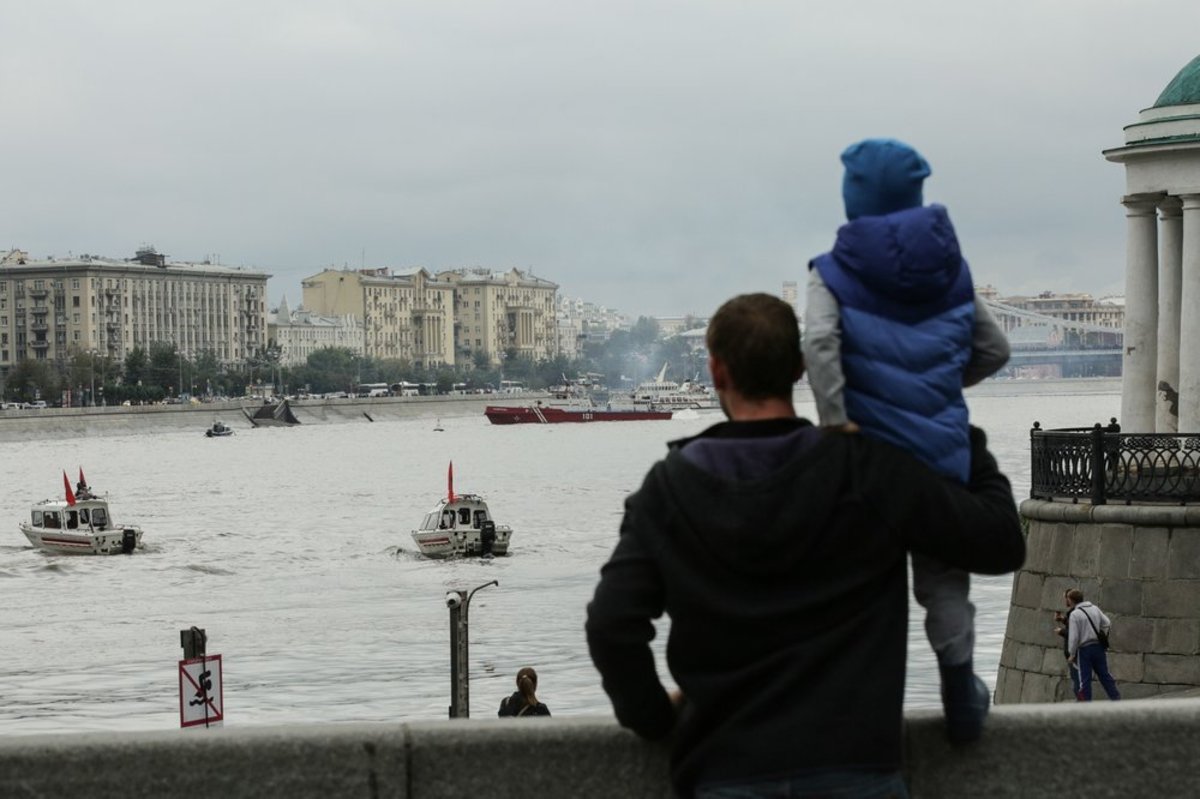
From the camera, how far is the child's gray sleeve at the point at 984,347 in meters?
4.29

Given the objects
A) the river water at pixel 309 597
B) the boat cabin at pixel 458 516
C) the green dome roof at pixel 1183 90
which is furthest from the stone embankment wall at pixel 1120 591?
the boat cabin at pixel 458 516

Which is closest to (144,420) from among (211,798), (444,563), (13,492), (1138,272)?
(13,492)

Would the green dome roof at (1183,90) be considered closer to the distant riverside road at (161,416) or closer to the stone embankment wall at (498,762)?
the stone embankment wall at (498,762)

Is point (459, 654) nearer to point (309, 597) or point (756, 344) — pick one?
point (756, 344)

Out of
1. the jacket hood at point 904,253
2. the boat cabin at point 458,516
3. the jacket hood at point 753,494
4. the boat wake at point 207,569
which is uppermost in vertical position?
the jacket hood at point 904,253

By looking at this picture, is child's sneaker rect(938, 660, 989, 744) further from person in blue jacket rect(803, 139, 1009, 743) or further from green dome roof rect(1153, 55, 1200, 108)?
green dome roof rect(1153, 55, 1200, 108)

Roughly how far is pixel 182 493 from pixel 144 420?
70.2 m

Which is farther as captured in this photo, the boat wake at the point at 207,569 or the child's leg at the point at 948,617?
the boat wake at the point at 207,569

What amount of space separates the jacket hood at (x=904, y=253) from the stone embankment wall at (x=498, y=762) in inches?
37.6

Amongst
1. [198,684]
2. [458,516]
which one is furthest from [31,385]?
[198,684]

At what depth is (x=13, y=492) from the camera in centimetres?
9625

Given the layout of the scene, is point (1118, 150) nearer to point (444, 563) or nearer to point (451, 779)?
point (451, 779)

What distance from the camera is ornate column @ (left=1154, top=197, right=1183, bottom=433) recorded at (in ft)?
65.8

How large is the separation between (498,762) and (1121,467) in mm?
13485
